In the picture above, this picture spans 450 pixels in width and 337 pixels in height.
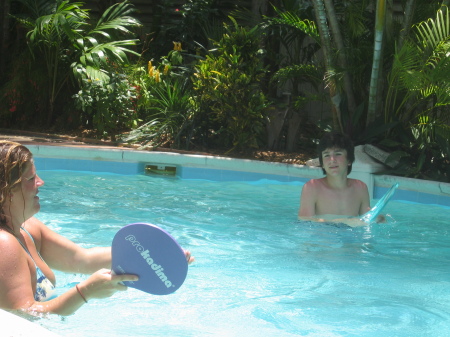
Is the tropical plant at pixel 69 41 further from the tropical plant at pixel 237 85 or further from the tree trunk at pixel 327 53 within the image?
the tree trunk at pixel 327 53

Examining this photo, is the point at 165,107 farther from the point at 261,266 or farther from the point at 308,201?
the point at 261,266

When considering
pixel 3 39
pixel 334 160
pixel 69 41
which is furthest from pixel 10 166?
pixel 3 39

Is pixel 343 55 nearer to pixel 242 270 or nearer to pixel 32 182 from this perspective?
pixel 242 270

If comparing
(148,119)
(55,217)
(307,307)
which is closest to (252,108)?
(148,119)

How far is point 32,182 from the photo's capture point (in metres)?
2.41

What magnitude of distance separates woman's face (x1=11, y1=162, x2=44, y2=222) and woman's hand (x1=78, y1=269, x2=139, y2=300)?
1.15 ft

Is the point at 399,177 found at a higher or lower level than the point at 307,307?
higher

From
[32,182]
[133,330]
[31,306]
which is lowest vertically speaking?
[133,330]

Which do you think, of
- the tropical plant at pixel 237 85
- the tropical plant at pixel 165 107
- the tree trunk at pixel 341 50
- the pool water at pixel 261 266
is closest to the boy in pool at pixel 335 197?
the pool water at pixel 261 266

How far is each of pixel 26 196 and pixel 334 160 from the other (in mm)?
3360

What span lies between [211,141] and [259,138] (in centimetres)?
71

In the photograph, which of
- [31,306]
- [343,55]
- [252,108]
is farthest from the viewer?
[252,108]

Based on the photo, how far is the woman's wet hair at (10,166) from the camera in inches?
91.4

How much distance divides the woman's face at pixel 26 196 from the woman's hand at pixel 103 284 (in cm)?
35
